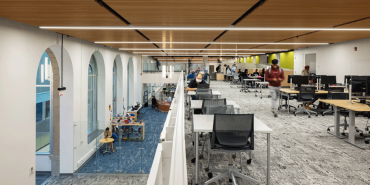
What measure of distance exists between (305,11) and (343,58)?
835 cm

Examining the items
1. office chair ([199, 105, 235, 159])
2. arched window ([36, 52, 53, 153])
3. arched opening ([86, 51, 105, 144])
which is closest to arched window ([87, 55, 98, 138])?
arched opening ([86, 51, 105, 144])

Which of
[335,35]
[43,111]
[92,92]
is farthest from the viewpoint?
[43,111]

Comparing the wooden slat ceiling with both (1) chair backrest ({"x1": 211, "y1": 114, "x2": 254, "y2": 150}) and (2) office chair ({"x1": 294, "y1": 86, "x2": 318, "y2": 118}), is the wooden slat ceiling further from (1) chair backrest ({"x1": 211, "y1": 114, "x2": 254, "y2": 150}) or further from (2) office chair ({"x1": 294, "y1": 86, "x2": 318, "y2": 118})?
(2) office chair ({"x1": 294, "y1": 86, "x2": 318, "y2": 118})

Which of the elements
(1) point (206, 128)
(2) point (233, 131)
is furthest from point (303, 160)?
(1) point (206, 128)

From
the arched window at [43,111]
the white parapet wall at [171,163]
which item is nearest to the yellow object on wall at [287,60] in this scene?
the arched window at [43,111]

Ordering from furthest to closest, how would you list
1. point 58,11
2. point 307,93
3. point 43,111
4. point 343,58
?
point 43,111, point 343,58, point 307,93, point 58,11

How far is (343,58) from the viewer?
10.0 meters

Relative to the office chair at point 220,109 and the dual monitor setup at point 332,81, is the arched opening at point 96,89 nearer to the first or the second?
the office chair at point 220,109

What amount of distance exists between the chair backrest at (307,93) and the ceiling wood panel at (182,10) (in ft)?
15.9

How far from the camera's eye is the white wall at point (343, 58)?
8930 mm

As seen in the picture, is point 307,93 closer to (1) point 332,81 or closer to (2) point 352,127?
(1) point 332,81

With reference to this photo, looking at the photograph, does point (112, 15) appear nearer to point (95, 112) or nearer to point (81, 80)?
point (81, 80)

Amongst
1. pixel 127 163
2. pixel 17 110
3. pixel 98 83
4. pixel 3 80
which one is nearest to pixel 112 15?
pixel 3 80

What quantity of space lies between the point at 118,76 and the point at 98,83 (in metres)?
3.25
